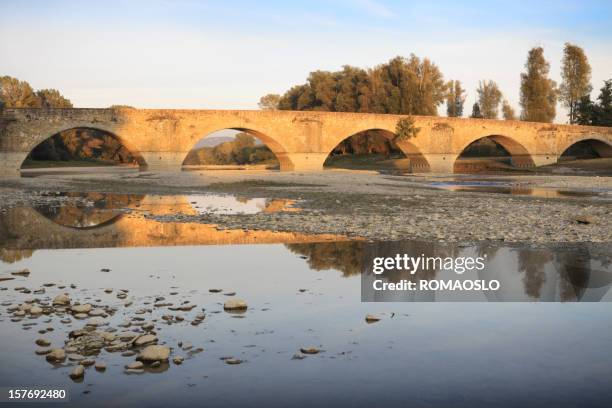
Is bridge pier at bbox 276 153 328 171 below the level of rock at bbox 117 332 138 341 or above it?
above

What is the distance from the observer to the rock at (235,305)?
6047 mm

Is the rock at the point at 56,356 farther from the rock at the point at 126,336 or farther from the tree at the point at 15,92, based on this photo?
the tree at the point at 15,92

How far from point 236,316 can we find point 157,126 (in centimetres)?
3725

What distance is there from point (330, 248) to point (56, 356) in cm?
570

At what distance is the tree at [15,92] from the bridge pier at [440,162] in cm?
4748

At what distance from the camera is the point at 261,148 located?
279 ft

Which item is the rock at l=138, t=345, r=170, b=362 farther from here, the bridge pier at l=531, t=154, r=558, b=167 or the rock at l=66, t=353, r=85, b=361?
the bridge pier at l=531, t=154, r=558, b=167

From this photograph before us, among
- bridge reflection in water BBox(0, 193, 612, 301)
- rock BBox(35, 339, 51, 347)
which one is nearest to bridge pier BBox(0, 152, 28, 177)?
bridge reflection in water BBox(0, 193, 612, 301)

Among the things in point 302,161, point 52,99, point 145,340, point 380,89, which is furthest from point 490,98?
point 145,340

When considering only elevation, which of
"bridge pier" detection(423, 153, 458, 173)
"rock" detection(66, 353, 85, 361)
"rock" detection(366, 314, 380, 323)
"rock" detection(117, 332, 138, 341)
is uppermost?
"bridge pier" detection(423, 153, 458, 173)

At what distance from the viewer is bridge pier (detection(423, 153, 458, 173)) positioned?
52438 millimetres

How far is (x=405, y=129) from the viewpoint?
4978cm

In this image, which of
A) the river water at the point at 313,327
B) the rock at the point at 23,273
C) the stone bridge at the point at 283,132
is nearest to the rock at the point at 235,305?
the river water at the point at 313,327

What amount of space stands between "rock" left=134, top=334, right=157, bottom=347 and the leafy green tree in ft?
153
